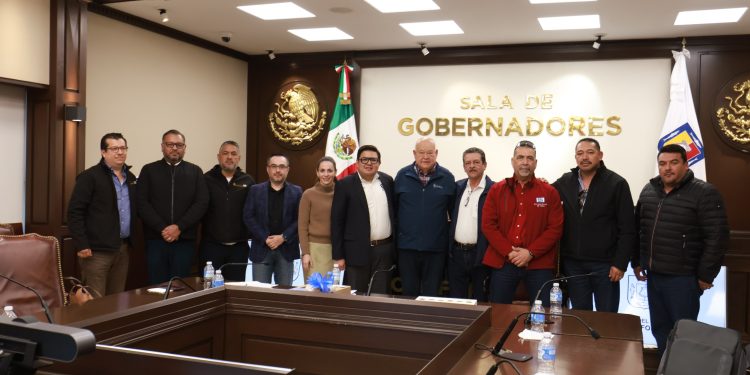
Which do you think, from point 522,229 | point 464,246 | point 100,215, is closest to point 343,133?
point 464,246

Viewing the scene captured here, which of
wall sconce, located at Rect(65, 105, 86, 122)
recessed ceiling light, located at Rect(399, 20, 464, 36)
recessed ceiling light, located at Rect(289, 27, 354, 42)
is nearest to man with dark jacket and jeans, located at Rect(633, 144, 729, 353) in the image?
recessed ceiling light, located at Rect(399, 20, 464, 36)

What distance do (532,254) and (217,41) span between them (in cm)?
467

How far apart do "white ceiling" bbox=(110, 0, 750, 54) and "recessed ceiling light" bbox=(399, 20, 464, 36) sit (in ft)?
0.30

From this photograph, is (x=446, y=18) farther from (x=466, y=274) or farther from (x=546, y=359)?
(x=546, y=359)

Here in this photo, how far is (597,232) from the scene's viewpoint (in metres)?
4.11

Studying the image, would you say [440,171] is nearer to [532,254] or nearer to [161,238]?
[532,254]

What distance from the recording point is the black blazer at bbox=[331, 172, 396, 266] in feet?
14.8

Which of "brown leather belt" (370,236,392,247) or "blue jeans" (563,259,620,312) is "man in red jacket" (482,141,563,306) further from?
"brown leather belt" (370,236,392,247)

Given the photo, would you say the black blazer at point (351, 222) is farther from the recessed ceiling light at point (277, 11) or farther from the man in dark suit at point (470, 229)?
the recessed ceiling light at point (277, 11)

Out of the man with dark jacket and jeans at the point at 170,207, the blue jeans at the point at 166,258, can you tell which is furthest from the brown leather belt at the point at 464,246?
the blue jeans at the point at 166,258

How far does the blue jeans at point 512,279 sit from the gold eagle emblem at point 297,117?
13.3 ft

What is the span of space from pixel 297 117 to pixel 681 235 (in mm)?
5029

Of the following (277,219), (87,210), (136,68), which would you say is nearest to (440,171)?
(277,219)

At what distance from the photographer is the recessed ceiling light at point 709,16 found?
5543 mm
